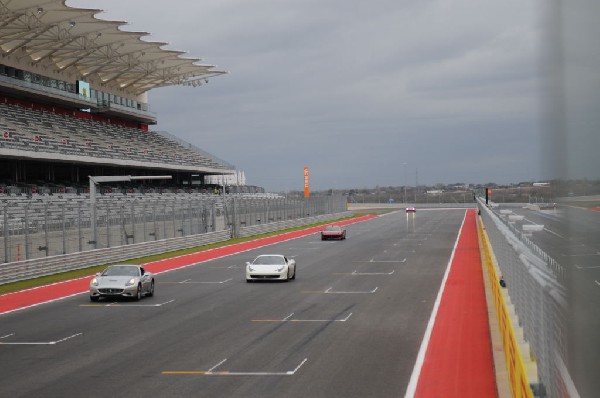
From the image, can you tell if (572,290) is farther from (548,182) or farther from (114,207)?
(114,207)

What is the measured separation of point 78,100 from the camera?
244ft

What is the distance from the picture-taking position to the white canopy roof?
54.4 metres

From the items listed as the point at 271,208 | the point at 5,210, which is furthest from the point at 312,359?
the point at 271,208

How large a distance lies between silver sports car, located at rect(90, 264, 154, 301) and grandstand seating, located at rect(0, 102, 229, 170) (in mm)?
30584

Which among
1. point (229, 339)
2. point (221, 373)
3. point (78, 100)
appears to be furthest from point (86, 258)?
point (78, 100)

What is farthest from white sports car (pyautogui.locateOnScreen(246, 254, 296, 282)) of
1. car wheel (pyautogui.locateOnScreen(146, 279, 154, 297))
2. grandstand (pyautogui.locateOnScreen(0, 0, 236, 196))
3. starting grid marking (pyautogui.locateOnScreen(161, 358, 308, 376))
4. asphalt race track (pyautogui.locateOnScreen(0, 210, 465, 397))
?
grandstand (pyautogui.locateOnScreen(0, 0, 236, 196))

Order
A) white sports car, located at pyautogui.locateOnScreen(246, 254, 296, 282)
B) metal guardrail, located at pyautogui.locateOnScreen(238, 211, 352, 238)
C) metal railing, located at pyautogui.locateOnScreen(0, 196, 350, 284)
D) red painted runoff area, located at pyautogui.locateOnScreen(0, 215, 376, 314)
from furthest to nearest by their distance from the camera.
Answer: metal guardrail, located at pyautogui.locateOnScreen(238, 211, 352, 238) → metal railing, located at pyautogui.locateOnScreen(0, 196, 350, 284) → white sports car, located at pyautogui.locateOnScreen(246, 254, 296, 282) → red painted runoff area, located at pyautogui.locateOnScreen(0, 215, 376, 314)

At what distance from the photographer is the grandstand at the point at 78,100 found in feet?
182

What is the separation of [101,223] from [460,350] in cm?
2565

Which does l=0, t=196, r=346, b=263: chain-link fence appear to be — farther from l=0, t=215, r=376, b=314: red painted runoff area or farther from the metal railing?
l=0, t=215, r=376, b=314: red painted runoff area

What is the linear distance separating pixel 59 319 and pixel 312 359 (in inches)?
355

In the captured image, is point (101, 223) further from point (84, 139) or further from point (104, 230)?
point (84, 139)

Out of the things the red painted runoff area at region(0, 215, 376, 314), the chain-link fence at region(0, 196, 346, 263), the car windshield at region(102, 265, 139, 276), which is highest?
the chain-link fence at region(0, 196, 346, 263)

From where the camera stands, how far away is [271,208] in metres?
69.0
